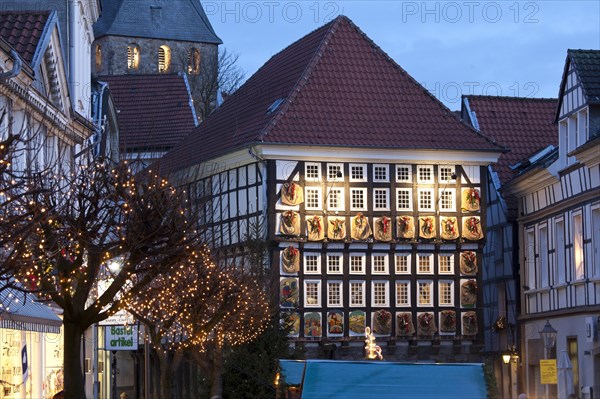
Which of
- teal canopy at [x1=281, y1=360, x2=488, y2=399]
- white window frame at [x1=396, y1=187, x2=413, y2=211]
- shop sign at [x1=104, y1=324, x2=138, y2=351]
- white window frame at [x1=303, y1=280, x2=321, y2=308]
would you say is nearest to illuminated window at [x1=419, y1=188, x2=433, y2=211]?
white window frame at [x1=396, y1=187, x2=413, y2=211]

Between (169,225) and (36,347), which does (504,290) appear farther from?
(169,225)

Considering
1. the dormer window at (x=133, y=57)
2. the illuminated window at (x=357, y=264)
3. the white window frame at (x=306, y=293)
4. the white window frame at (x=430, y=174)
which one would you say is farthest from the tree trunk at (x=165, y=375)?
the dormer window at (x=133, y=57)

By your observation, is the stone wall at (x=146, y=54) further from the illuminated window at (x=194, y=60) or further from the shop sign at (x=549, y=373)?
the shop sign at (x=549, y=373)

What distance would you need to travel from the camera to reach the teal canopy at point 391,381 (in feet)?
63.6

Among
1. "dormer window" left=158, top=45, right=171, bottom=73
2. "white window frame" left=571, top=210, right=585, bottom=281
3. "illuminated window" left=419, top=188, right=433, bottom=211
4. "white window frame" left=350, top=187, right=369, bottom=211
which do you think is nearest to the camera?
"white window frame" left=571, top=210, right=585, bottom=281

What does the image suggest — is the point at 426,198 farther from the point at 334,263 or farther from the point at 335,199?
the point at 334,263

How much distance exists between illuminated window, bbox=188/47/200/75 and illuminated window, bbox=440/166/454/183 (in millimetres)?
61686

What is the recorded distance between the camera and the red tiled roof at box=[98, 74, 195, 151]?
71.5m

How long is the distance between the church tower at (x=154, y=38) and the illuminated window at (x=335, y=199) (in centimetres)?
5964

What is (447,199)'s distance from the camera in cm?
5347

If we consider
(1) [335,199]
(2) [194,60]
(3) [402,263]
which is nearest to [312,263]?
(1) [335,199]

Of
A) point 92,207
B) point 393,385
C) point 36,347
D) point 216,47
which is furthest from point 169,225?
point 216,47

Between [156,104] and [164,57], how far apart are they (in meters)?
40.5

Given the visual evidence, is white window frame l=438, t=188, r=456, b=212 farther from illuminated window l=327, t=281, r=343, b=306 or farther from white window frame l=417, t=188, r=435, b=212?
illuminated window l=327, t=281, r=343, b=306
